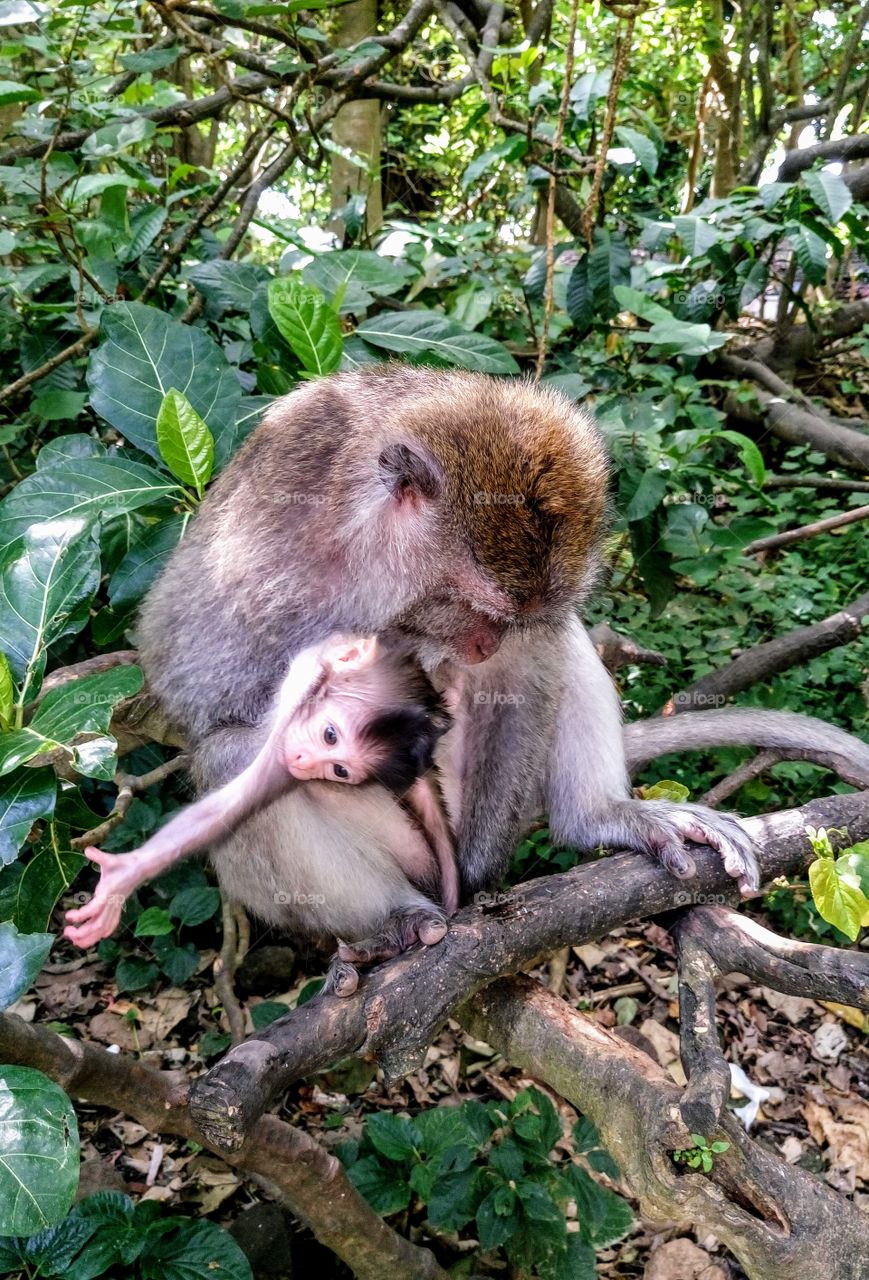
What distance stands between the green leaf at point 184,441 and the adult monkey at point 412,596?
0.11 metres

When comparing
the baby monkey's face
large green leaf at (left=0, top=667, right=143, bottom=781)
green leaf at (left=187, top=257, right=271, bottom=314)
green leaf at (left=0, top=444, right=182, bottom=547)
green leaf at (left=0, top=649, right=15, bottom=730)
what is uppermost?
green leaf at (left=187, top=257, right=271, bottom=314)

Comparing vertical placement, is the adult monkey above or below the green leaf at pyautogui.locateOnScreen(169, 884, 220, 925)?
above

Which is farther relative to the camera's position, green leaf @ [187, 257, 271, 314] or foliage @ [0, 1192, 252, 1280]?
green leaf @ [187, 257, 271, 314]

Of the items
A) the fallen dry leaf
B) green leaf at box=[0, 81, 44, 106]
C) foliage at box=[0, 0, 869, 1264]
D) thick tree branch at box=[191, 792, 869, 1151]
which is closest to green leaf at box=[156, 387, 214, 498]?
foliage at box=[0, 0, 869, 1264]

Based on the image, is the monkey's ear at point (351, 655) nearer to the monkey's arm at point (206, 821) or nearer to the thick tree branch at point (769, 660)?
the monkey's arm at point (206, 821)

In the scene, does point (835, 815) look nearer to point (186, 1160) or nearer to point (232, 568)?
point (232, 568)

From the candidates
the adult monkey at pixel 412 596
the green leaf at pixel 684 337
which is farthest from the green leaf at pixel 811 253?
the adult monkey at pixel 412 596

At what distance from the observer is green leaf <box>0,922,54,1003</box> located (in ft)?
6.35

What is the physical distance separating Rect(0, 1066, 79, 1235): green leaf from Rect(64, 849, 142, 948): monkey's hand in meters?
0.30

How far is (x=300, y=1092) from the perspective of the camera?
414cm

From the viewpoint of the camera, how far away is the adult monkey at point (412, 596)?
2758 mm

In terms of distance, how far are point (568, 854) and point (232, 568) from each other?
93.5 inches

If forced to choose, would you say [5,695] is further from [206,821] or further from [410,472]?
[410,472]

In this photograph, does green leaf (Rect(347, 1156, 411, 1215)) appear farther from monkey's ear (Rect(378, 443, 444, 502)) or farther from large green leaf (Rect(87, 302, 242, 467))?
large green leaf (Rect(87, 302, 242, 467))
